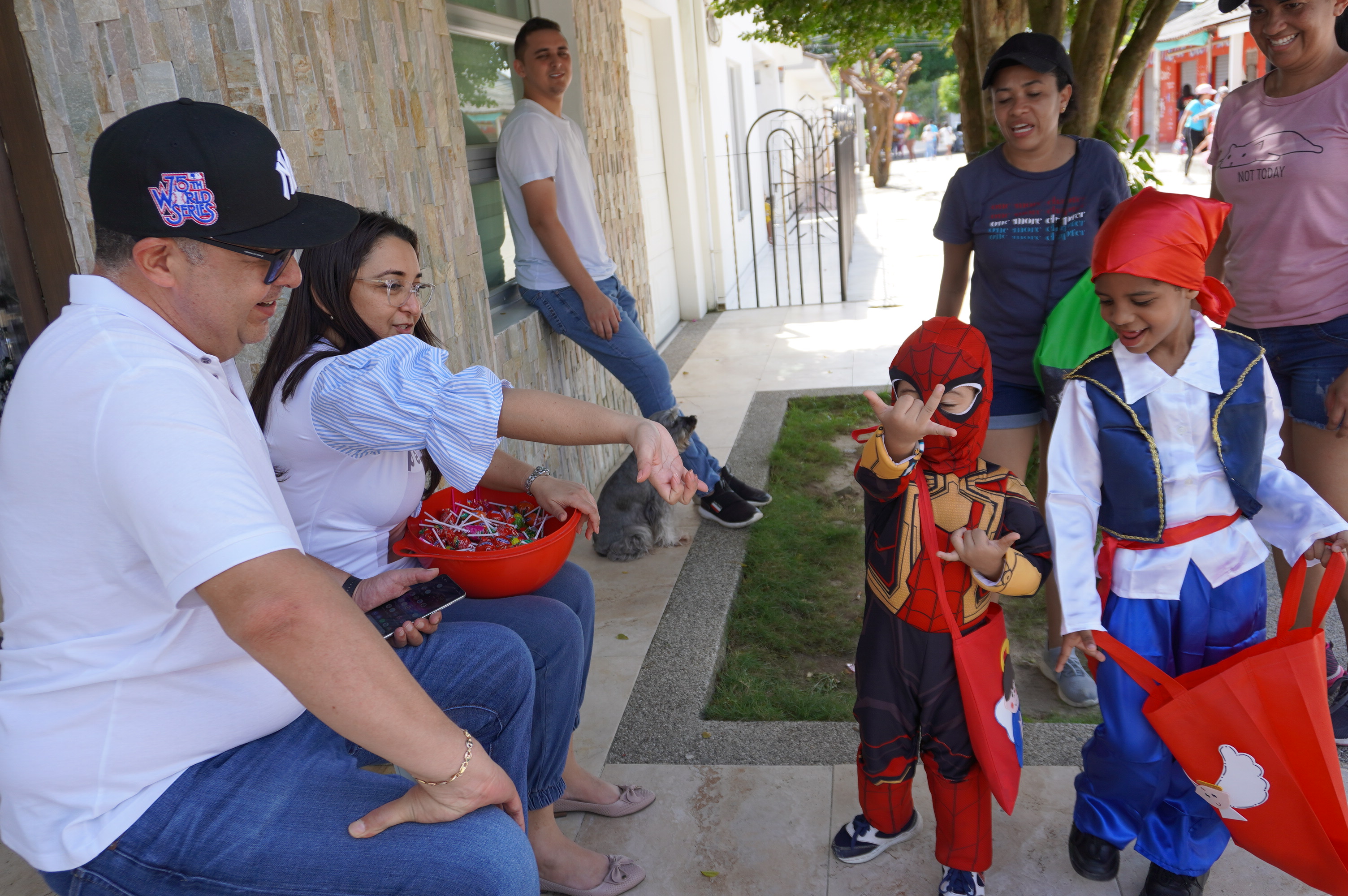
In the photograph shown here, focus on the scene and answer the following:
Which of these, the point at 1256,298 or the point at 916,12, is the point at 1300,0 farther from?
the point at 916,12

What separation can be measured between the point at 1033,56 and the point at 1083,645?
1.86 metres

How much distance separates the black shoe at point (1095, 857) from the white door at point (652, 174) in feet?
22.4

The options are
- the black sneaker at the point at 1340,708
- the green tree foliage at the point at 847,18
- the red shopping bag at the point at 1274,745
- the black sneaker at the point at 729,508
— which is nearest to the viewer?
the red shopping bag at the point at 1274,745

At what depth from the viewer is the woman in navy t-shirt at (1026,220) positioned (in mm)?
2951

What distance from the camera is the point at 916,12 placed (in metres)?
6.12

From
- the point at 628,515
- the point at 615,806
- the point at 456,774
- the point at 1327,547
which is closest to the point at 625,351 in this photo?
the point at 628,515

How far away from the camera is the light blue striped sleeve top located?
193 centimetres

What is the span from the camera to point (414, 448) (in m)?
2.00

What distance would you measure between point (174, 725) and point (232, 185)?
0.89 metres

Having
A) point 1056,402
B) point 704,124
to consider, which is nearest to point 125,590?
point 1056,402

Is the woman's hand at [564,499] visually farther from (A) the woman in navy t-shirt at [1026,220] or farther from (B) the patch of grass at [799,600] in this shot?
(A) the woman in navy t-shirt at [1026,220]

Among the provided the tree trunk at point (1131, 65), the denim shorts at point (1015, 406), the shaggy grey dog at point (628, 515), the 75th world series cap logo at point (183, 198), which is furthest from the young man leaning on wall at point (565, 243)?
the 75th world series cap logo at point (183, 198)

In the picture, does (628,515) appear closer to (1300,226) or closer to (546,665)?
(546,665)

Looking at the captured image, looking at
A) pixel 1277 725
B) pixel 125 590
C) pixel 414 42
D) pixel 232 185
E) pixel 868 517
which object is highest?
pixel 414 42
